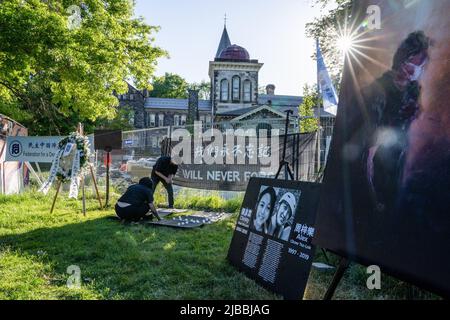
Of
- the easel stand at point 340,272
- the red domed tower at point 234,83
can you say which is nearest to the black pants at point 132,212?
the easel stand at point 340,272

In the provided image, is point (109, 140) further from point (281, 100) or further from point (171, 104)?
point (281, 100)

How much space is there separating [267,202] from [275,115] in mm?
39820

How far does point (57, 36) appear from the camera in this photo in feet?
31.2

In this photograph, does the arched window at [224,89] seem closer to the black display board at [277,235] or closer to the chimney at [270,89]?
the chimney at [270,89]

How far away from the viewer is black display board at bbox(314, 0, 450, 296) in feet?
7.23

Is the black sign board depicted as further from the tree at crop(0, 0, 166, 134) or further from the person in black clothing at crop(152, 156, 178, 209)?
the tree at crop(0, 0, 166, 134)

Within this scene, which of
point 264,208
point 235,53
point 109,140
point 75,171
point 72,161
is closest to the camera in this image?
point 264,208

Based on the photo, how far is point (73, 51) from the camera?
1077 centimetres

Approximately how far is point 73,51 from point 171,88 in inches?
2999

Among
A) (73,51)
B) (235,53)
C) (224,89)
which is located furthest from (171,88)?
(73,51)

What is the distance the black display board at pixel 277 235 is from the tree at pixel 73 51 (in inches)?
279

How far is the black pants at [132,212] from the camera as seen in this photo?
8.19m

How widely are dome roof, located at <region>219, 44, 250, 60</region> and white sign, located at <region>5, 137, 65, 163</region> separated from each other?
156 ft
